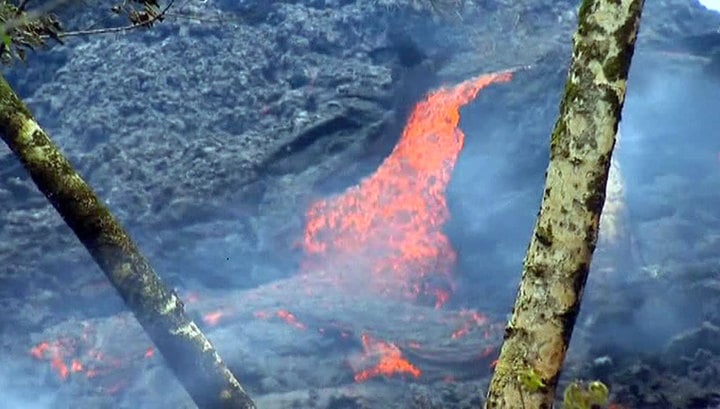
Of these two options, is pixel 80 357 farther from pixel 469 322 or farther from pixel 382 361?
pixel 469 322

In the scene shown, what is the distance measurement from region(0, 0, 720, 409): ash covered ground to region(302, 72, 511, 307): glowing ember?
301 mm

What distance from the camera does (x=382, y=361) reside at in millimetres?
11328

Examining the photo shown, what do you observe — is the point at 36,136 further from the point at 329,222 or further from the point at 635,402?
the point at 329,222

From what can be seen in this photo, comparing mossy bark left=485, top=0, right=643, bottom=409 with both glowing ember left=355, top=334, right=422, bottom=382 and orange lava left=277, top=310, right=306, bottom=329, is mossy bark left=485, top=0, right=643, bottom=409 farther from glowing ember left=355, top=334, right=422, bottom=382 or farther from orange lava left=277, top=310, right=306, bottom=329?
orange lava left=277, top=310, right=306, bottom=329

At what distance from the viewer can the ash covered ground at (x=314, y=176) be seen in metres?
11.7

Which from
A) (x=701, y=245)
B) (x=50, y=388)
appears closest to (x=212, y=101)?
(x=50, y=388)

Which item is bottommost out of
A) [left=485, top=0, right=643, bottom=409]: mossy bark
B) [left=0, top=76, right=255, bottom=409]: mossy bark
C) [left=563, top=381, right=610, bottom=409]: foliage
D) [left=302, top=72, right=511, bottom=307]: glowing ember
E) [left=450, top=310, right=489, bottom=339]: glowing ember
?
[left=563, top=381, right=610, bottom=409]: foliage

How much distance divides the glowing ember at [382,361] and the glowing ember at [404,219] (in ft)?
9.01

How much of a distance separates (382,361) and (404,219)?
211 inches

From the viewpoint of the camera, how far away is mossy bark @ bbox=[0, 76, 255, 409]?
13.2 feet

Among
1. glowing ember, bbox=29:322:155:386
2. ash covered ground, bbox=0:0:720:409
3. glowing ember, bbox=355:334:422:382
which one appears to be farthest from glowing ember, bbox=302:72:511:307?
glowing ember, bbox=29:322:155:386

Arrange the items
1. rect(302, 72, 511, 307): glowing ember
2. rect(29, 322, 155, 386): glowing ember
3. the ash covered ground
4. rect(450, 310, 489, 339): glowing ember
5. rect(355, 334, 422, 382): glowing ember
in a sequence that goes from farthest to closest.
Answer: rect(302, 72, 511, 307): glowing ember, rect(29, 322, 155, 386): glowing ember, rect(450, 310, 489, 339): glowing ember, the ash covered ground, rect(355, 334, 422, 382): glowing ember

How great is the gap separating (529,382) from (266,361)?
29.9ft

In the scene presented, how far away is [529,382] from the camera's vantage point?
2758mm
